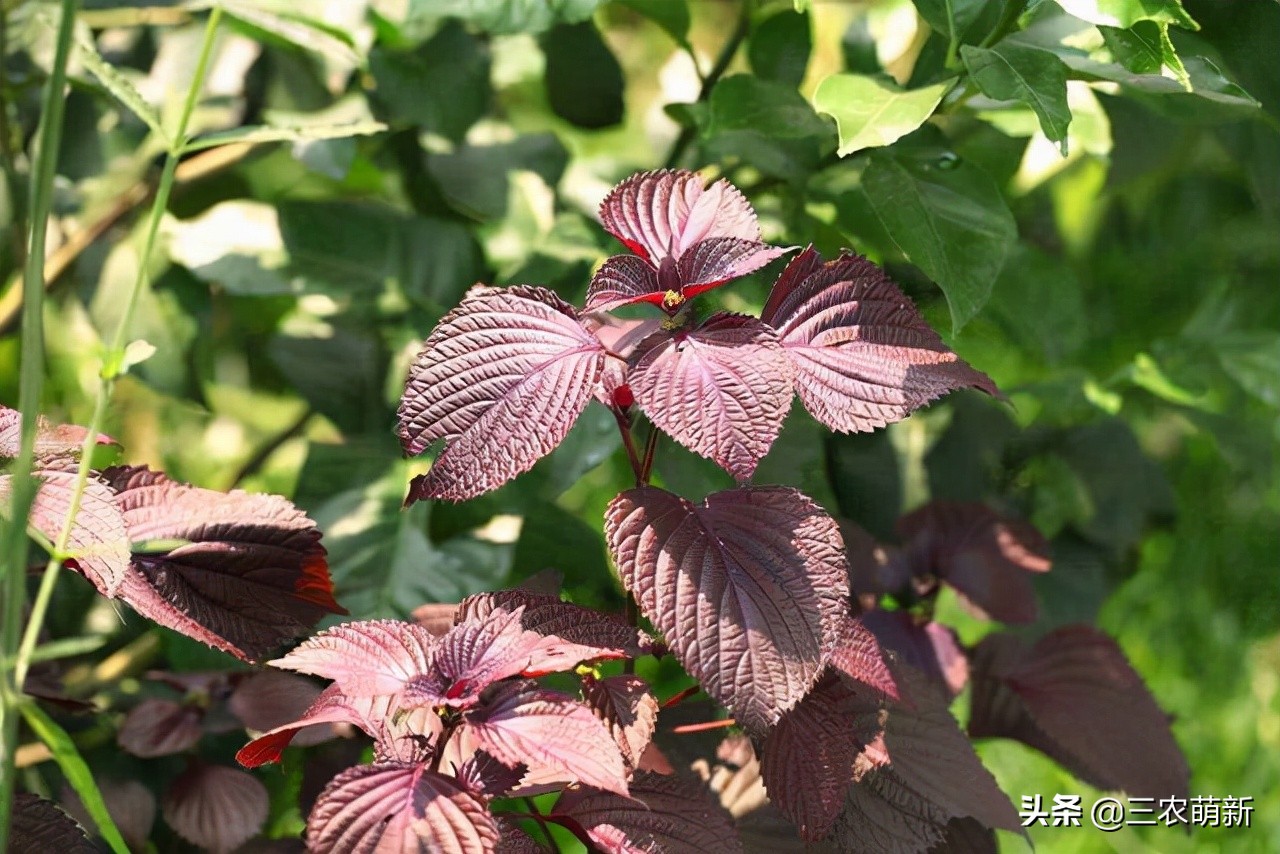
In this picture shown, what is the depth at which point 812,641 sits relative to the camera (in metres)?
0.46

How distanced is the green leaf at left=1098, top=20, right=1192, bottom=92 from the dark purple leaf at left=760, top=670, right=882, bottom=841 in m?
0.34

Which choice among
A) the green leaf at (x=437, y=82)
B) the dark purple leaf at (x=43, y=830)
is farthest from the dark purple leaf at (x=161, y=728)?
the green leaf at (x=437, y=82)

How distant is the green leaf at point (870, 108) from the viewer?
56 cm

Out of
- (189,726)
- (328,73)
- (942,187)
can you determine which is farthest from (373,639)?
(328,73)

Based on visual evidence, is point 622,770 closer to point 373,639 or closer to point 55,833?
point 373,639

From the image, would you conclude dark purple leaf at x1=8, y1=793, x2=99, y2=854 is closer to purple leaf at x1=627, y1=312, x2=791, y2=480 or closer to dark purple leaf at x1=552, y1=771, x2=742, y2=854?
dark purple leaf at x1=552, y1=771, x2=742, y2=854

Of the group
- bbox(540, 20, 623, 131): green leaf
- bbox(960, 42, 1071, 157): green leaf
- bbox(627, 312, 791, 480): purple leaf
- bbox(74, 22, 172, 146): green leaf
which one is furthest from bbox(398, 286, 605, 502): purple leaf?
bbox(540, 20, 623, 131): green leaf

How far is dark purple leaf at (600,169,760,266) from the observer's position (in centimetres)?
54

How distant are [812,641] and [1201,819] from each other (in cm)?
59

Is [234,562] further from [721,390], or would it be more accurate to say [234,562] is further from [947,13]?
[947,13]

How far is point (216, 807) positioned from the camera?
2.15ft

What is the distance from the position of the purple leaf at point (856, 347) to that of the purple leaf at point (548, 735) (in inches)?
6.4

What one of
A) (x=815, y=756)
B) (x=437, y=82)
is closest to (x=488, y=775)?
(x=815, y=756)

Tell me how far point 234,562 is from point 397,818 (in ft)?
0.60
